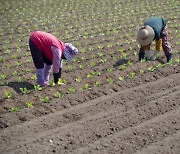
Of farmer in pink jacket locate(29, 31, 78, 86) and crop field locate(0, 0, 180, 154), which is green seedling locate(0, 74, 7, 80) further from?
farmer in pink jacket locate(29, 31, 78, 86)

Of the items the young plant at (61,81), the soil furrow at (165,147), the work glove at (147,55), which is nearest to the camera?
the soil furrow at (165,147)

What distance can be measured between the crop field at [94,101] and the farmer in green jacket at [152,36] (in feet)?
0.85

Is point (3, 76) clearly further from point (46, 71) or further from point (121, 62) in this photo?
point (121, 62)

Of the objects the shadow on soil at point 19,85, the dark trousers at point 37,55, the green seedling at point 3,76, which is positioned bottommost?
the green seedling at point 3,76

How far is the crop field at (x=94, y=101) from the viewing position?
4.00 metres

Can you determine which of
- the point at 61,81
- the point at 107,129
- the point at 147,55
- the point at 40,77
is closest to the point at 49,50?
the point at 40,77

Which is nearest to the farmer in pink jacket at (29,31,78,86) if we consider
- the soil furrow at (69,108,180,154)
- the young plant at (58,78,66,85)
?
the young plant at (58,78,66,85)

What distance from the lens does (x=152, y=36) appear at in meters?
6.68

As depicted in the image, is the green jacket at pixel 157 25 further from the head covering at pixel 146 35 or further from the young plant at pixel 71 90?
the young plant at pixel 71 90

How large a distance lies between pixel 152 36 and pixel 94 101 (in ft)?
7.87

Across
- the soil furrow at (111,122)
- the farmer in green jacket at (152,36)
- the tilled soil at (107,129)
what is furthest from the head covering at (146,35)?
the soil furrow at (111,122)

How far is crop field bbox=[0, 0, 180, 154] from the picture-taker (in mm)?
4000

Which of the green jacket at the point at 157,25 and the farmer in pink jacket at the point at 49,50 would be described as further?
the green jacket at the point at 157,25

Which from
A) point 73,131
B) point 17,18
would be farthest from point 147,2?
point 73,131
